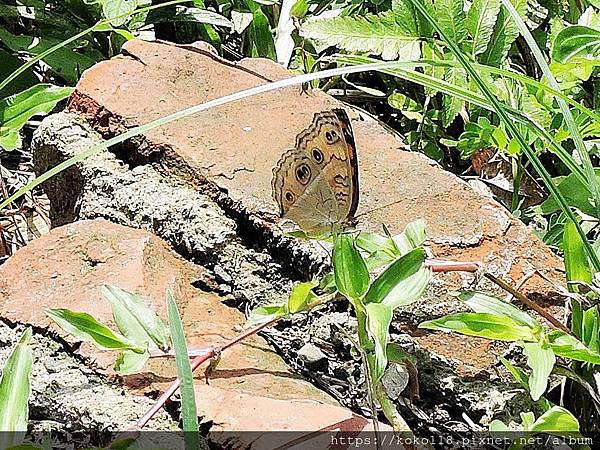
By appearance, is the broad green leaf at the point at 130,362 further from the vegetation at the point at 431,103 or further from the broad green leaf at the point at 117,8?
the broad green leaf at the point at 117,8

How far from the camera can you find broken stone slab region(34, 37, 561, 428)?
5.48 feet

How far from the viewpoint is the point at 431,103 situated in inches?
104

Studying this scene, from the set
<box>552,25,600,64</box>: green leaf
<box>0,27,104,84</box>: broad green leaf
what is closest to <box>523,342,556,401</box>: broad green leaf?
<box>552,25,600,64</box>: green leaf

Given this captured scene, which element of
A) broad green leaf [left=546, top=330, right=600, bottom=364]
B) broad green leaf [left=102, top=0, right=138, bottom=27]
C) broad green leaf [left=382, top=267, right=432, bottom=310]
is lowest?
broad green leaf [left=546, top=330, right=600, bottom=364]

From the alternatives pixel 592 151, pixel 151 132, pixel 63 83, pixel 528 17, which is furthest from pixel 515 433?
pixel 63 83

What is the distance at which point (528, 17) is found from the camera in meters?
2.79

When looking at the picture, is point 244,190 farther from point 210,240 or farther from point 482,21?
point 482,21

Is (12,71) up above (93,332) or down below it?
below

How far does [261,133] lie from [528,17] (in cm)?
119

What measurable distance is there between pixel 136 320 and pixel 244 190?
542mm

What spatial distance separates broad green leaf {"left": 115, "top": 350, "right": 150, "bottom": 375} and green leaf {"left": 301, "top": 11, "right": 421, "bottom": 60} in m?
1.36

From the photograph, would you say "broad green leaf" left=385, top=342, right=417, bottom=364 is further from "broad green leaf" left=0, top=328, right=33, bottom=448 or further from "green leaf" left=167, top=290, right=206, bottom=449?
"broad green leaf" left=0, top=328, right=33, bottom=448

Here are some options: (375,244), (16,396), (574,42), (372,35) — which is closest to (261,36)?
(372,35)

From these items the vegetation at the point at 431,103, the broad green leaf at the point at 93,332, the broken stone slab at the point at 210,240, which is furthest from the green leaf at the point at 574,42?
the broad green leaf at the point at 93,332
